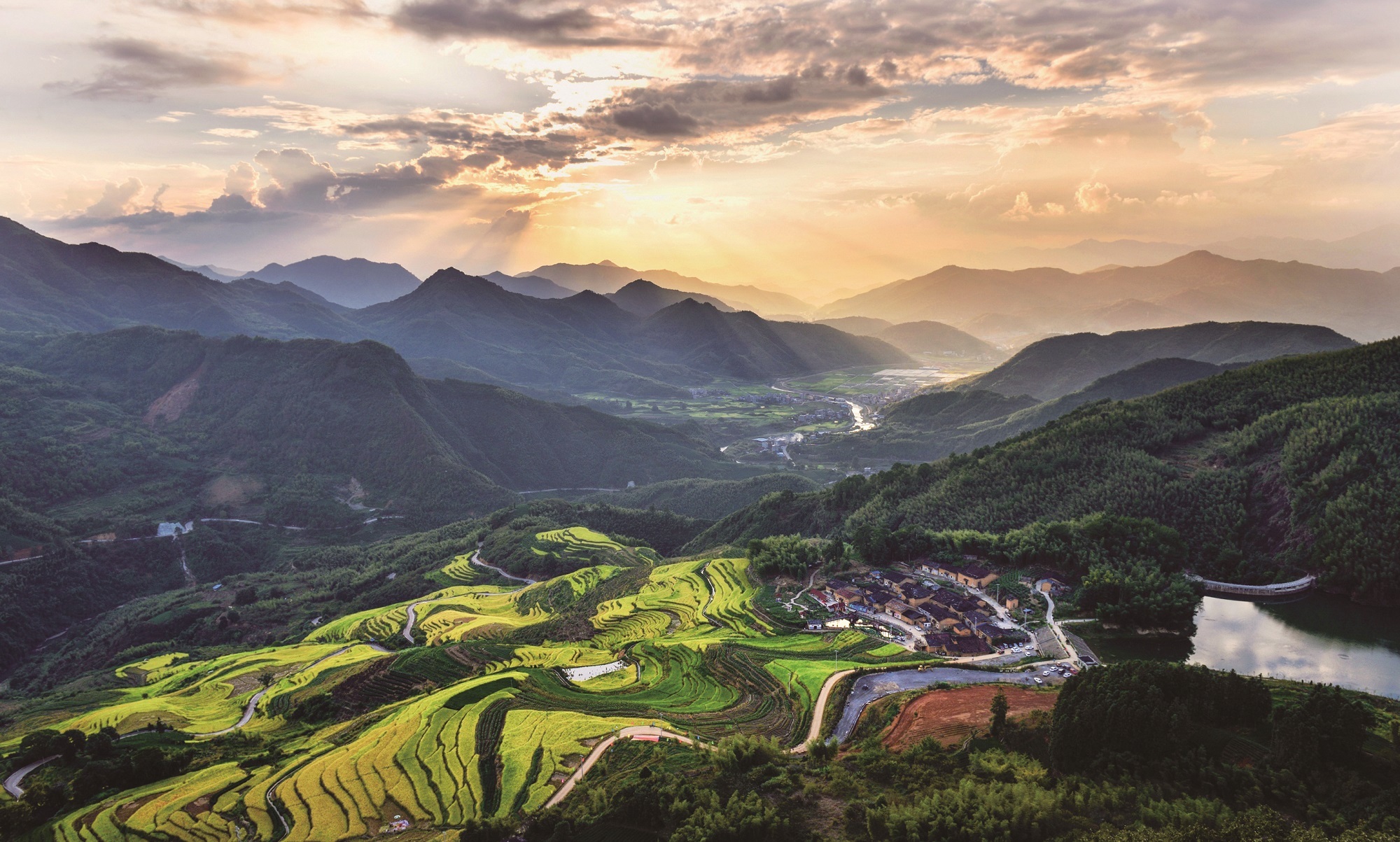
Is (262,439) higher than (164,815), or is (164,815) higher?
(262,439)

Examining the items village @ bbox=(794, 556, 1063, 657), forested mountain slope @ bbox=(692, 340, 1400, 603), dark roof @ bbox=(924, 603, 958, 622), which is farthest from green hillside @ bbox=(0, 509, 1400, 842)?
forested mountain slope @ bbox=(692, 340, 1400, 603)

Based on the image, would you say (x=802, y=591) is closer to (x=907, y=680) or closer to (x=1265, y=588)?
(x=907, y=680)

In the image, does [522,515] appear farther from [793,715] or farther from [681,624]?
[793,715]

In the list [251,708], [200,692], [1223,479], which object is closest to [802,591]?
[251,708]

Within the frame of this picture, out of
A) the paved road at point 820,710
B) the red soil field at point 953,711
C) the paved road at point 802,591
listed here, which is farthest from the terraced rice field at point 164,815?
the paved road at point 802,591

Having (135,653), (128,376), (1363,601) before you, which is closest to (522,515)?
(135,653)

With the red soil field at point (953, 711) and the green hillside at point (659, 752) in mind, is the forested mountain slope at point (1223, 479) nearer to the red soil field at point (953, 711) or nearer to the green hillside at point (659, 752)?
the green hillside at point (659, 752)

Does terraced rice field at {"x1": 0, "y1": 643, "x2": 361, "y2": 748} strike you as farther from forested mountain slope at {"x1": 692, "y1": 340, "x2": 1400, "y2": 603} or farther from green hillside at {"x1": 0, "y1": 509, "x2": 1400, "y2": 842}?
forested mountain slope at {"x1": 692, "y1": 340, "x2": 1400, "y2": 603}
